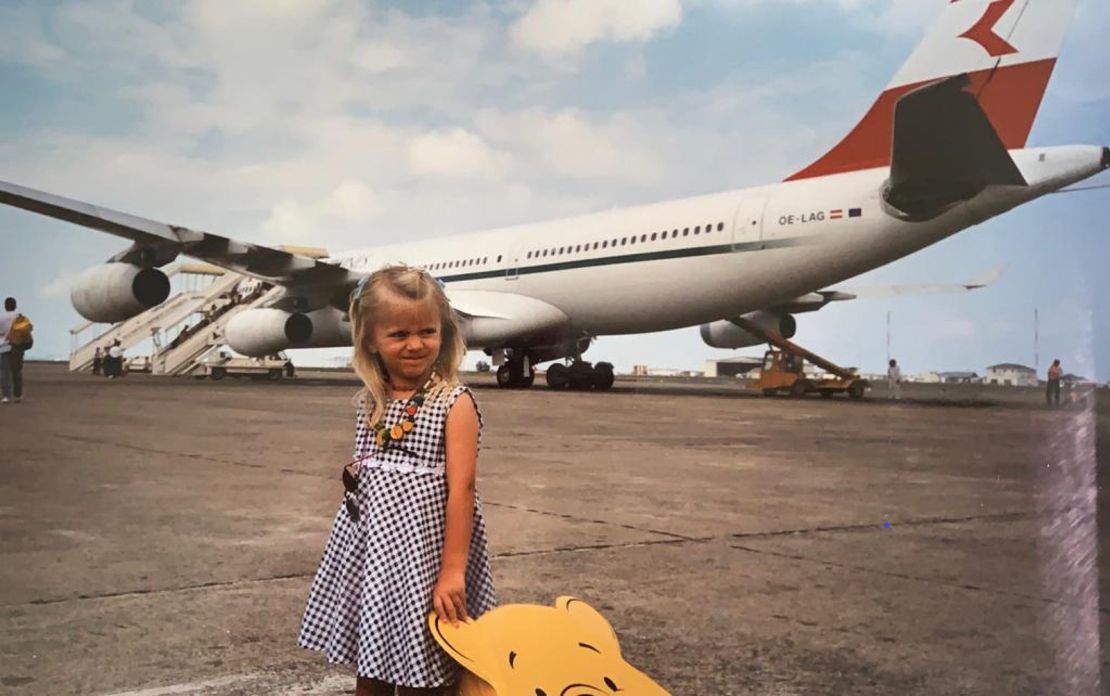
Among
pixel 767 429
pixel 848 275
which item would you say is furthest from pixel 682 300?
pixel 767 429

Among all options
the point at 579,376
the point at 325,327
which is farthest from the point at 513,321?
the point at 325,327

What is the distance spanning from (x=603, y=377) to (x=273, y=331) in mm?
6497

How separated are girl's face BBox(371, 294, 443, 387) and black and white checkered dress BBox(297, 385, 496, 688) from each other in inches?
3.3

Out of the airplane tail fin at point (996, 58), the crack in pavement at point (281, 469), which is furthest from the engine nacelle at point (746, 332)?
the crack in pavement at point (281, 469)

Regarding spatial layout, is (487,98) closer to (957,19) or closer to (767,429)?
(767,429)

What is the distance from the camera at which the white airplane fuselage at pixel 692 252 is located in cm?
1411

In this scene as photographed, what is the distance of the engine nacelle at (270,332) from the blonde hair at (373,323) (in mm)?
15634

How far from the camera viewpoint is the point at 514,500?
529 centimetres

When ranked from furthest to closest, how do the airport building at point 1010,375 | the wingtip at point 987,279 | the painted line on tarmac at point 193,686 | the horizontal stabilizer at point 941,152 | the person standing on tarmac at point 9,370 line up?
1. the person standing on tarmac at point 9,370
2. the horizontal stabilizer at point 941,152
3. the airport building at point 1010,375
4. the wingtip at point 987,279
5. the painted line on tarmac at point 193,686

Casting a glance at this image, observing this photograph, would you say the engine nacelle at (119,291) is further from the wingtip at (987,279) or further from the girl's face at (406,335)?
the girl's face at (406,335)

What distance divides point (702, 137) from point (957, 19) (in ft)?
28.5

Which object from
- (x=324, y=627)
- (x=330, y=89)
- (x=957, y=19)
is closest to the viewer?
(x=324, y=627)

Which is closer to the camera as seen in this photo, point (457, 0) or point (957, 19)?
point (457, 0)

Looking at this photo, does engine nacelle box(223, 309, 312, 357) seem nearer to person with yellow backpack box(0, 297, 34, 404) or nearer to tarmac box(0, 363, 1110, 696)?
person with yellow backpack box(0, 297, 34, 404)
